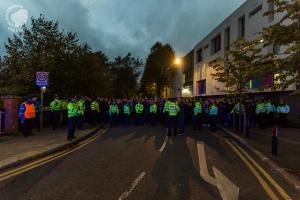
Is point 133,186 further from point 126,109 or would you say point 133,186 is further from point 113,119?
point 126,109

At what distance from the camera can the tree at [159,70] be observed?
85.7 m

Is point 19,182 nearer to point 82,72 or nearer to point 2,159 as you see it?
point 2,159

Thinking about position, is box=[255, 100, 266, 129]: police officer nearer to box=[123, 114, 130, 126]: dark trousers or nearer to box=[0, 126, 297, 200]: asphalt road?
box=[123, 114, 130, 126]: dark trousers

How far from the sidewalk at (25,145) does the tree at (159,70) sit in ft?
228

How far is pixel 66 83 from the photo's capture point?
2505 centimetres

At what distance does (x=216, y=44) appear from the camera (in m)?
49.8

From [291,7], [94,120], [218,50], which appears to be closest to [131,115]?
[94,120]

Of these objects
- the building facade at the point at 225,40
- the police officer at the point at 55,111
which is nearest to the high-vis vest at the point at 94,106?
the police officer at the point at 55,111

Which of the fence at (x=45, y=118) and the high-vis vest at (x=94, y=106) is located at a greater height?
the high-vis vest at (x=94, y=106)

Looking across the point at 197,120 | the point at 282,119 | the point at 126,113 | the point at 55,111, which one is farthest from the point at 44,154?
the point at 282,119

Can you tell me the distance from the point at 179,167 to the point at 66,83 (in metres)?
17.0

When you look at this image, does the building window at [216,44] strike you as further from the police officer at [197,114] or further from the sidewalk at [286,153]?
the sidewalk at [286,153]

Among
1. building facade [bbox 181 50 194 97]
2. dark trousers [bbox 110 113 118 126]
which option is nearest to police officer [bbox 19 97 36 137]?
dark trousers [bbox 110 113 118 126]

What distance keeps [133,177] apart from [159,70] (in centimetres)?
7861
